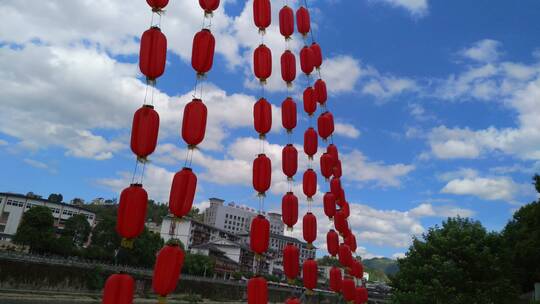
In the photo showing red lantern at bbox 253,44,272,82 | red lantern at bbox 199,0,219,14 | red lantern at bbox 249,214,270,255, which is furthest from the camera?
red lantern at bbox 253,44,272,82

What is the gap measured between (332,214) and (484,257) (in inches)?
409

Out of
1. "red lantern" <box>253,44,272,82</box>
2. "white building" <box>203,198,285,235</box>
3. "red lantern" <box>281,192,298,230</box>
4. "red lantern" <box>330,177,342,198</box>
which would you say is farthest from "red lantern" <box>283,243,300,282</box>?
"white building" <box>203,198,285,235</box>

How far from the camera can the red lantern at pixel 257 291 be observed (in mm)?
5949

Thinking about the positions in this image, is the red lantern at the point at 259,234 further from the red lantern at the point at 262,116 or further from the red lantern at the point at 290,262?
the red lantern at the point at 290,262

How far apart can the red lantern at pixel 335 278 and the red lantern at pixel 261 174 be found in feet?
15.6

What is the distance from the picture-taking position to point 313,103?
354 inches

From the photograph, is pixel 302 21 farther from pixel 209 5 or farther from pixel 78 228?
pixel 78 228

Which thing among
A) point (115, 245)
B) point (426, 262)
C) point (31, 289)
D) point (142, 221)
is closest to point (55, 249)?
point (115, 245)

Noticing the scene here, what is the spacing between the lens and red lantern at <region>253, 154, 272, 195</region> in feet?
20.9

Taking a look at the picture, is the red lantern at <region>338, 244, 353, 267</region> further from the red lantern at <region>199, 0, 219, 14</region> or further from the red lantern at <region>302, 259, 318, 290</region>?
the red lantern at <region>199, 0, 219, 14</region>

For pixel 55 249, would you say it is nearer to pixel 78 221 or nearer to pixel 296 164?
pixel 78 221

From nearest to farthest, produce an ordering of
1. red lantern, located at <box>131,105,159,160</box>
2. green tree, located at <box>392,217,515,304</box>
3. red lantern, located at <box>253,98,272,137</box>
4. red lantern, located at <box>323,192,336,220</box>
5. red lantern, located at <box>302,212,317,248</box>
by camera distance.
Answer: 1. red lantern, located at <box>131,105,159,160</box>
2. red lantern, located at <box>253,98,272,137</box>
3. red lantern, located at <box>302,212,317,248</box>
4. red lantern, located at <box>323,192,336,220</box>
5. green tree, located at <box>392,217,515,304</box>

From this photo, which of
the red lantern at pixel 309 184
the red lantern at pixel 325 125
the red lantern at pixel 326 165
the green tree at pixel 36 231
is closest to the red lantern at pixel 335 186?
the red lantern at pixel 326 165

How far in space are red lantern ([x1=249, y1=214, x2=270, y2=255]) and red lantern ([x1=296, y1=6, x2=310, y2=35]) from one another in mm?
4410
